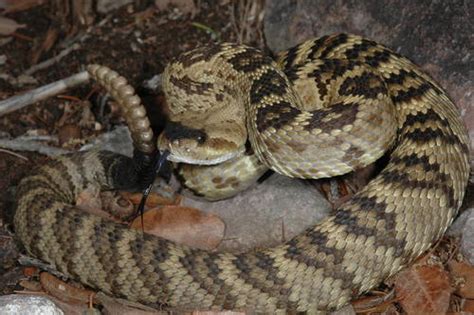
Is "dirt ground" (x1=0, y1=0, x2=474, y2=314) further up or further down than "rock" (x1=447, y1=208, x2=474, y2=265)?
further down

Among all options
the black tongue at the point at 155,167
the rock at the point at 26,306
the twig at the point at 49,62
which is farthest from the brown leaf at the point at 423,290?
the twig at the point at 49,62

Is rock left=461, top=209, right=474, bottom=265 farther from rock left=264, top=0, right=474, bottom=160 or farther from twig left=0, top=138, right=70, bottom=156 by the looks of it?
twig left=0, top=138, right=70, bottom=156

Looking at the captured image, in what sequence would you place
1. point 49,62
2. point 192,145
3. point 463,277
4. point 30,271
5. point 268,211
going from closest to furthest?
point 463,277 → point 192,145 → point 30,271 → point 268,211 → point 49,62

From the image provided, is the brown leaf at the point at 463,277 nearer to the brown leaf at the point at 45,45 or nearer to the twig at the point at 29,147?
the twig at the point at 29,147

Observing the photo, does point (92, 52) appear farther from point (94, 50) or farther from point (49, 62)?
point (49, 62)

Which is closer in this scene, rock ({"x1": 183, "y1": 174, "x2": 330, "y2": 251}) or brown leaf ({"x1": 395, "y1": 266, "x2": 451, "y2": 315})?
brown leaf ({"x1": 395, "y1": 266, "x2": 451, "y2": 315})

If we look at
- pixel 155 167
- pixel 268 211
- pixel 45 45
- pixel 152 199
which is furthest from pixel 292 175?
pixel 45 45

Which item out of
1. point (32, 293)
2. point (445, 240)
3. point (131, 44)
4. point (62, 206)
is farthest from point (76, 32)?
point (445, 240)

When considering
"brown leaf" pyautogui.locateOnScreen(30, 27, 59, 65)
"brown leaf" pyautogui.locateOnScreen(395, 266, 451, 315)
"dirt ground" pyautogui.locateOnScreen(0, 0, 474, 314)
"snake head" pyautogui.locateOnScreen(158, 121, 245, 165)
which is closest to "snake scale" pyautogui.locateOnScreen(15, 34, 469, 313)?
"snake head" pyautogui.locateOnScreen(158, 121, 245, 165)

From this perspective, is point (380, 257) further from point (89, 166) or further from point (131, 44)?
point (131, 44)
